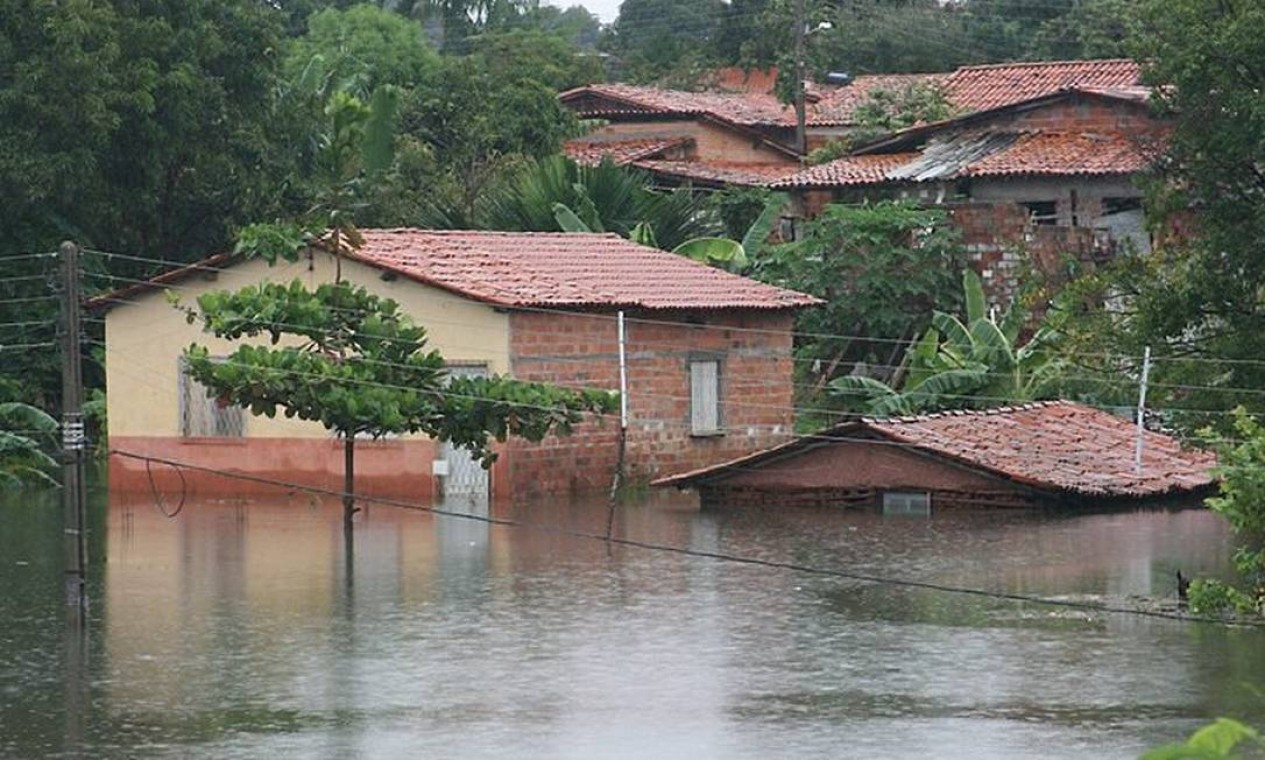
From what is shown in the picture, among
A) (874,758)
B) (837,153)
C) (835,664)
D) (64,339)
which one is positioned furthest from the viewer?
(837,153)

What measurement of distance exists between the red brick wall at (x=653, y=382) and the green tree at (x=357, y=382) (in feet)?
8.66

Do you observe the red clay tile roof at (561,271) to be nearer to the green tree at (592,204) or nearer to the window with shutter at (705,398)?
the window with shutter at (705,398)

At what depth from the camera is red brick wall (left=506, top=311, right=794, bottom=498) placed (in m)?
34.1

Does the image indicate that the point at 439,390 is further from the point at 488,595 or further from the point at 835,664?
the point at 835,664

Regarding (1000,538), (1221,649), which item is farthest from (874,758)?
(1000,538)

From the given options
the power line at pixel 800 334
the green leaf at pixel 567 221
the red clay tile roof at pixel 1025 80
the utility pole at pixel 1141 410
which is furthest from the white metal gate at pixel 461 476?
the red clay tile roof at pixel 1025 80

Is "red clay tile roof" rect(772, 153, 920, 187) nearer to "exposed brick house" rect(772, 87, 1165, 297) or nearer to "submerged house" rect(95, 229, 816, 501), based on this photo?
"exposed brick house" rect(772, 87, 1165, 297)

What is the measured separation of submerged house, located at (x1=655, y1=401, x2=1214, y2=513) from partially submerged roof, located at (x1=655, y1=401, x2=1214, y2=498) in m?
0.01

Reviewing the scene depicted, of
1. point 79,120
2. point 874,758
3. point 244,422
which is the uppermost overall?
point 79,120

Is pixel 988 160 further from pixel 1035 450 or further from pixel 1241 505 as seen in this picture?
pixel 1241 505

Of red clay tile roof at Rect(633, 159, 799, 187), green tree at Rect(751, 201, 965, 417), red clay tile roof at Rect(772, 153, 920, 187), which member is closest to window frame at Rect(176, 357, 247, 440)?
green tree at Rect(751, 201, 965, 417)

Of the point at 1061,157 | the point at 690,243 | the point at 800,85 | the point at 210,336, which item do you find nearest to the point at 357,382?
the point at 210,336

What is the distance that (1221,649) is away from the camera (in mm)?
21188

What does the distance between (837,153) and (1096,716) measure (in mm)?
36889
